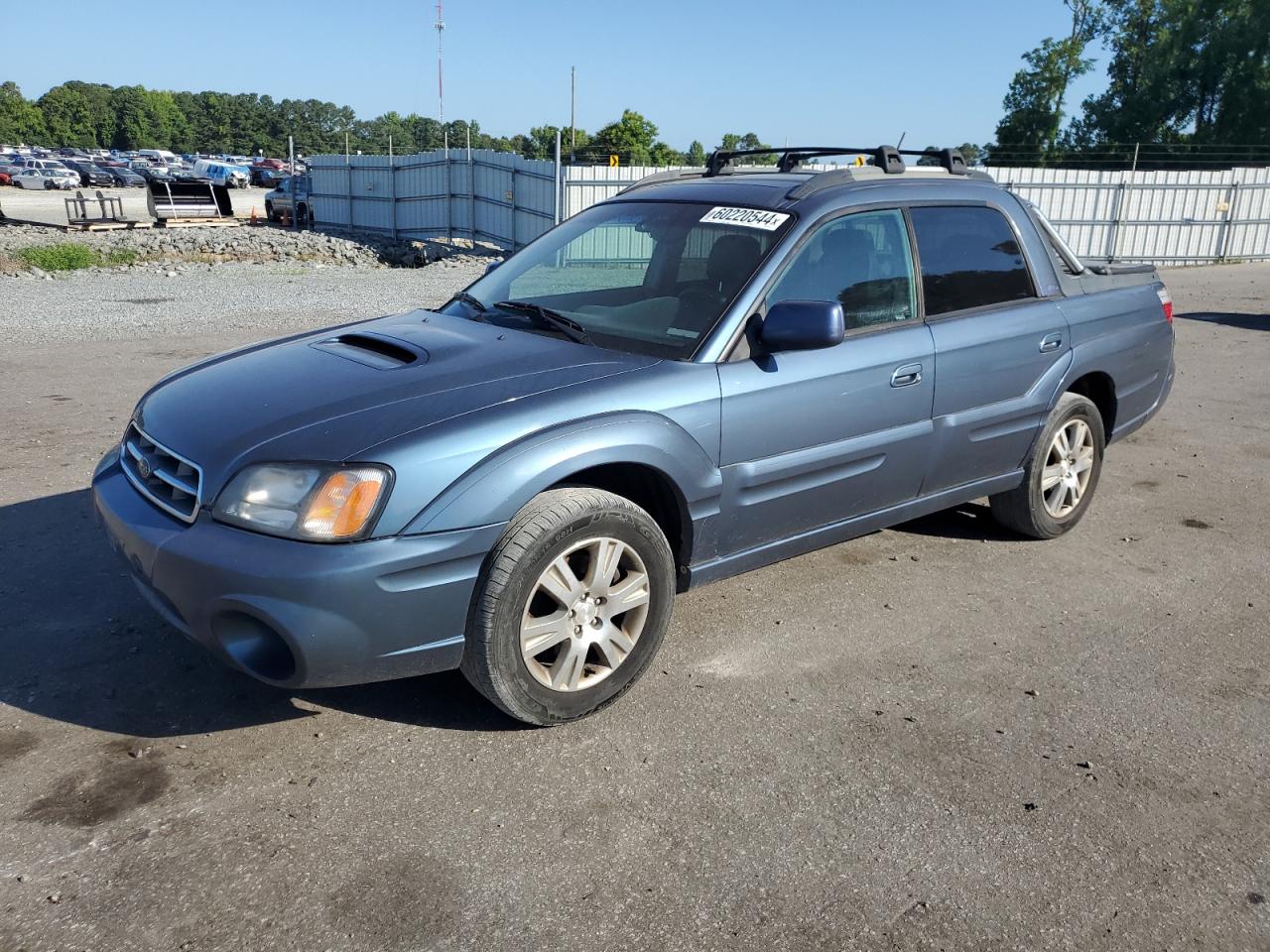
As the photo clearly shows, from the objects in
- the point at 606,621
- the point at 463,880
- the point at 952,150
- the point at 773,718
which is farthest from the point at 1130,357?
the point at 463,880

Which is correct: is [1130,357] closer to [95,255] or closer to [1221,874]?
[1221,874]

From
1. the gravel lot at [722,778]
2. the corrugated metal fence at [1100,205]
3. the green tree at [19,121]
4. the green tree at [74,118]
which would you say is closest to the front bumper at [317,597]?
the gravel lot at [722,778]

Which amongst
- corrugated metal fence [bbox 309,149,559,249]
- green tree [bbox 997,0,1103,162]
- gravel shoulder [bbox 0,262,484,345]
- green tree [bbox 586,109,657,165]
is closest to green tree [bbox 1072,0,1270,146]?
green tree [bbox 997,0,1103,162]

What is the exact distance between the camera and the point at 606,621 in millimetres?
3381

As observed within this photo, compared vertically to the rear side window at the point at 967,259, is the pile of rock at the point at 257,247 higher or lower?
lower

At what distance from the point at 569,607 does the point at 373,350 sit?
1311mm

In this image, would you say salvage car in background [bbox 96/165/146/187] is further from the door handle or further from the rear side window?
the door handle

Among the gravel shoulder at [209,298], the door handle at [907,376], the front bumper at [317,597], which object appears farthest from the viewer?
the gravel shoulder at [209,298]

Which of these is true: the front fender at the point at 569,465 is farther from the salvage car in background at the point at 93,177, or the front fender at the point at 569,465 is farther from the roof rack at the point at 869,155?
the salvage car in background at the point at 93,177

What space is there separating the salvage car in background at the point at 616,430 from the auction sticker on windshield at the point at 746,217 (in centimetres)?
1

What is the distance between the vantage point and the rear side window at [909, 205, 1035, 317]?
4.41 meters

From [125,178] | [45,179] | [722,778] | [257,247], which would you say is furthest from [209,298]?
[125,178]

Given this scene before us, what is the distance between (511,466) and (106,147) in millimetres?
158932

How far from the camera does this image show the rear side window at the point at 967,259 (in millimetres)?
4406
